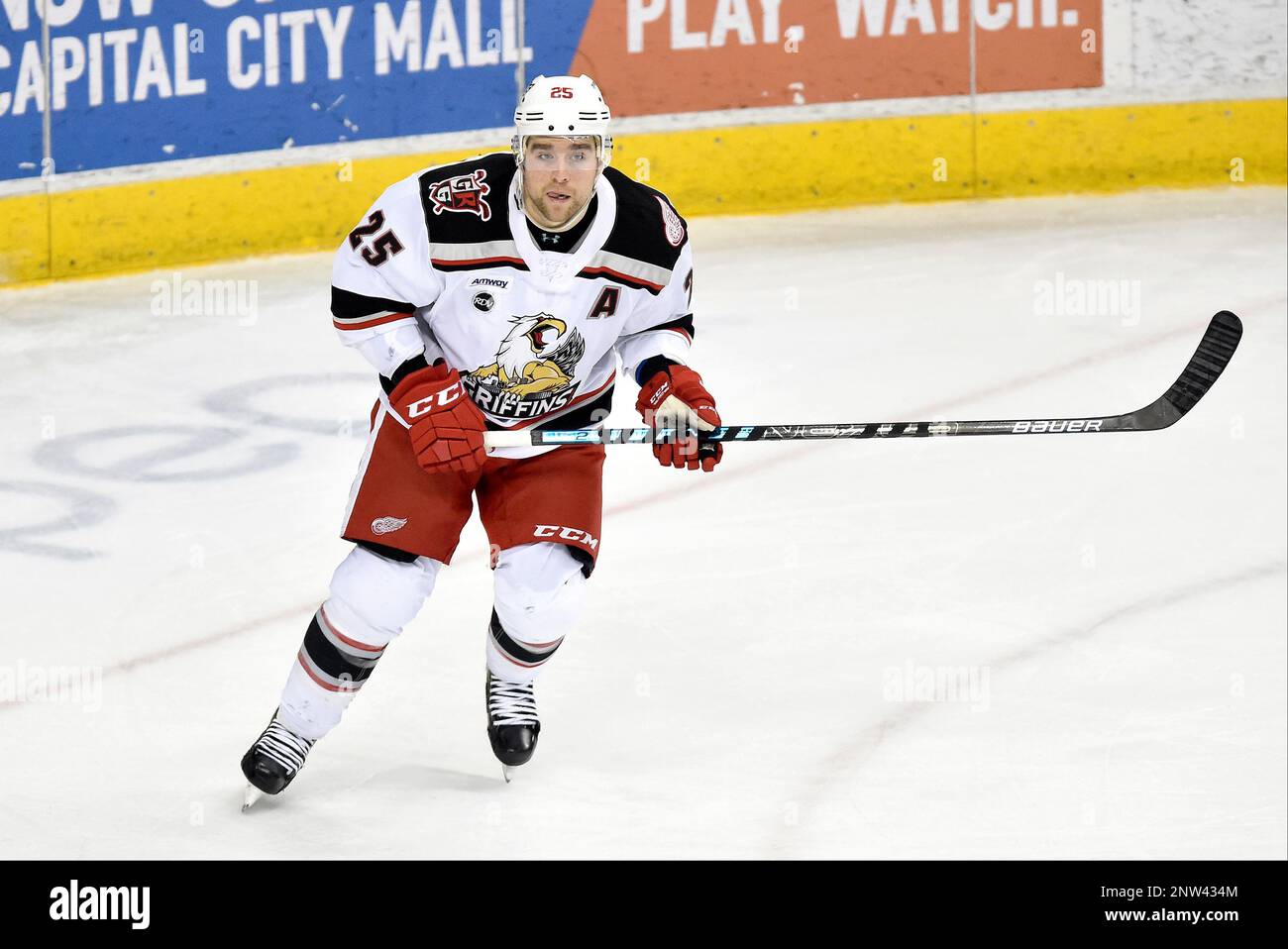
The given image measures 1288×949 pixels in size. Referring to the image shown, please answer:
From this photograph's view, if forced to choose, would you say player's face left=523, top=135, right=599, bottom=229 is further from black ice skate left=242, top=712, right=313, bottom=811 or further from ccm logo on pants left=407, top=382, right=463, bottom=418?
black ice skate left=242, top=712, right=313, bottom=811

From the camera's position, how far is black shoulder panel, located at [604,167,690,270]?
306 cm

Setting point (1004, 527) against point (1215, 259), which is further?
point (1215, 259)

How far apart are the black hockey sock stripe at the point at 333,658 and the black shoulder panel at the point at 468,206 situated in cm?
66

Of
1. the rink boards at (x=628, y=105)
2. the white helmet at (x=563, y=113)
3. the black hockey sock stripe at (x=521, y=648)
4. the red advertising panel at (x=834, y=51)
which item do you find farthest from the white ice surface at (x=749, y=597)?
the white helmet at (x=563, y=113)

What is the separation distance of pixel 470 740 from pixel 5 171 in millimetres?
3340

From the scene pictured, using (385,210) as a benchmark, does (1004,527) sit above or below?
below

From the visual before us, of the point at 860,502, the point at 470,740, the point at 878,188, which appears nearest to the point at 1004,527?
the point at 860,502

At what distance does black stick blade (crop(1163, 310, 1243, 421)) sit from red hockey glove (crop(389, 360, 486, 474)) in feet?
4.10

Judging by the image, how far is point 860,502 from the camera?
453cm

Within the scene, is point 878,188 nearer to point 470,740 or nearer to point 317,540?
point 317,540

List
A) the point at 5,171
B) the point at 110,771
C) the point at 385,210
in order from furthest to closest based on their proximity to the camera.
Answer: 1. the point at 5,171
2. the point at 110,771
3. the point at 385,210

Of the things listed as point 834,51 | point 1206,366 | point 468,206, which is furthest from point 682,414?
point 834,51

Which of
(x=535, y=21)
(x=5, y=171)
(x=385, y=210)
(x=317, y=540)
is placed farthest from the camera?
(x=535, y=21)

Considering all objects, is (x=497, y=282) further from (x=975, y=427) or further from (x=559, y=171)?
(x=975, y=427)
